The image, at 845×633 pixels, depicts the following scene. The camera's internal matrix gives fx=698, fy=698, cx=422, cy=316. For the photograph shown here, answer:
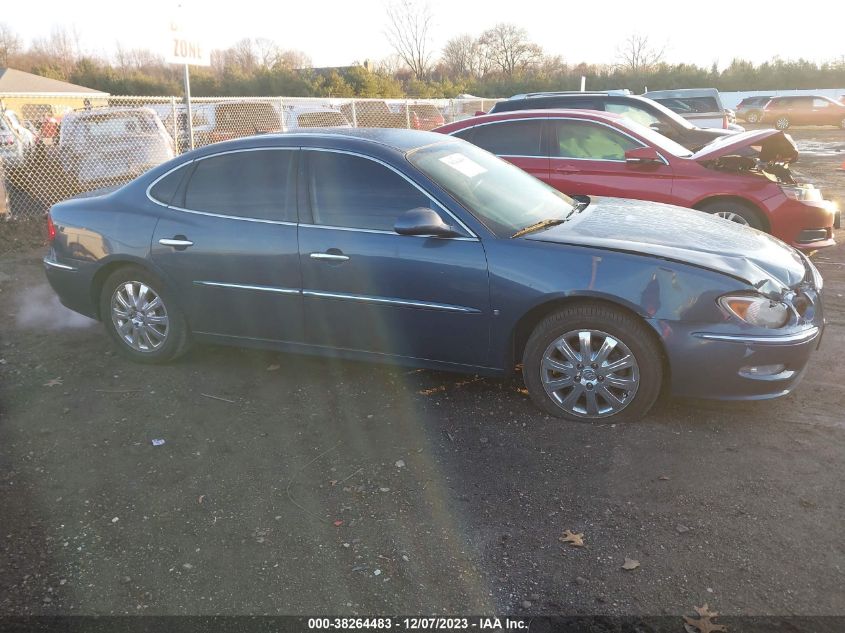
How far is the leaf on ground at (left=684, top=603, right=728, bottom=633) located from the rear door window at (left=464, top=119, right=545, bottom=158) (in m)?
5.89

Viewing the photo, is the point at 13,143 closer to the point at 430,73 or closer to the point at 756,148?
the point at 756,148

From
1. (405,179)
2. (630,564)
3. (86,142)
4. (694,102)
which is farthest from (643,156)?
(694,102)

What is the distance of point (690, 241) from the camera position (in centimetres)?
410

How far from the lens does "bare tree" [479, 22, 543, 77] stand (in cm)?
5703

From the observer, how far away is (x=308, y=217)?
14.5 ft

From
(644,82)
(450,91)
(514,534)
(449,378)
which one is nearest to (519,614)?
(514,534)

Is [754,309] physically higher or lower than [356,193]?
lower

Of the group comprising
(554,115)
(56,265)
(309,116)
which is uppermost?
(309,116)

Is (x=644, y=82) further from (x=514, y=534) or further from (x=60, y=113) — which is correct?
(x=514, y=534)

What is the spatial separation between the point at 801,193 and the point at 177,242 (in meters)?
6.06

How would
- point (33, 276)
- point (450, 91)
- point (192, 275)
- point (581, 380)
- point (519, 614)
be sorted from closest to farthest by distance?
point (519, 614), point (581, 380), point (192, 275), point (33, 276), point (450, 91)

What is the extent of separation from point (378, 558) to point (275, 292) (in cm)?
211

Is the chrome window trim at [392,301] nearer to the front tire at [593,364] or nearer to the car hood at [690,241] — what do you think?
the front tire at [593,364]

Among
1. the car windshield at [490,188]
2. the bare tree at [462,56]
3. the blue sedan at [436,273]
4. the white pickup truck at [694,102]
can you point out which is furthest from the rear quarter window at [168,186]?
the bare tree at [462,56]
